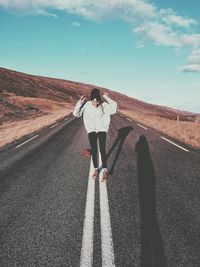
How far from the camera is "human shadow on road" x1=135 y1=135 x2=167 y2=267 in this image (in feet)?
→ 11.3

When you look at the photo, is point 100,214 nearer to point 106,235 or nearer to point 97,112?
point 106,235

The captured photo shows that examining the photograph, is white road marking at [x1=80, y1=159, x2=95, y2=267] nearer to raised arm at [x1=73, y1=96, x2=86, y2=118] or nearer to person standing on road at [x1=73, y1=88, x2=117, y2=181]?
person standing on road at [x1=73, y1=88, x2=117, y2=181]

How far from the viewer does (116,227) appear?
427 cm

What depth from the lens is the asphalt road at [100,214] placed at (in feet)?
11.6

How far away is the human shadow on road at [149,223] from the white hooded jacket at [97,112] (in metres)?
1.52

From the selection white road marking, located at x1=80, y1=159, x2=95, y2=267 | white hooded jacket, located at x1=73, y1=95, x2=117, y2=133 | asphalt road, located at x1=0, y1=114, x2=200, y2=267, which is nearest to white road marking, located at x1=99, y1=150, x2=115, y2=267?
asphalt road, located at x1=0, y1=114, x2=200, y2=267

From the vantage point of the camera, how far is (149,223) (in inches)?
172

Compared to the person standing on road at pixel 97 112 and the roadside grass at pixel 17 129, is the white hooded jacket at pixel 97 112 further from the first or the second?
the roadside grass at pixel 17 129

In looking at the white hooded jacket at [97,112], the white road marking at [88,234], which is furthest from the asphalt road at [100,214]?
the white hooded jacket at [97,112]

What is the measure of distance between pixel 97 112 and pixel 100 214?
2.61 meters

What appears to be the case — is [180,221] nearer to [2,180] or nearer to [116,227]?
[116,227]

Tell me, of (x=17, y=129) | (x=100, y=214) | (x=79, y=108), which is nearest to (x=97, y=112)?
(x=79, y=108)

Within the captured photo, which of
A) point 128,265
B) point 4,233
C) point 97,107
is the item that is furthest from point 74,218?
point 97,107

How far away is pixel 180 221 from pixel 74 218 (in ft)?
5.28
